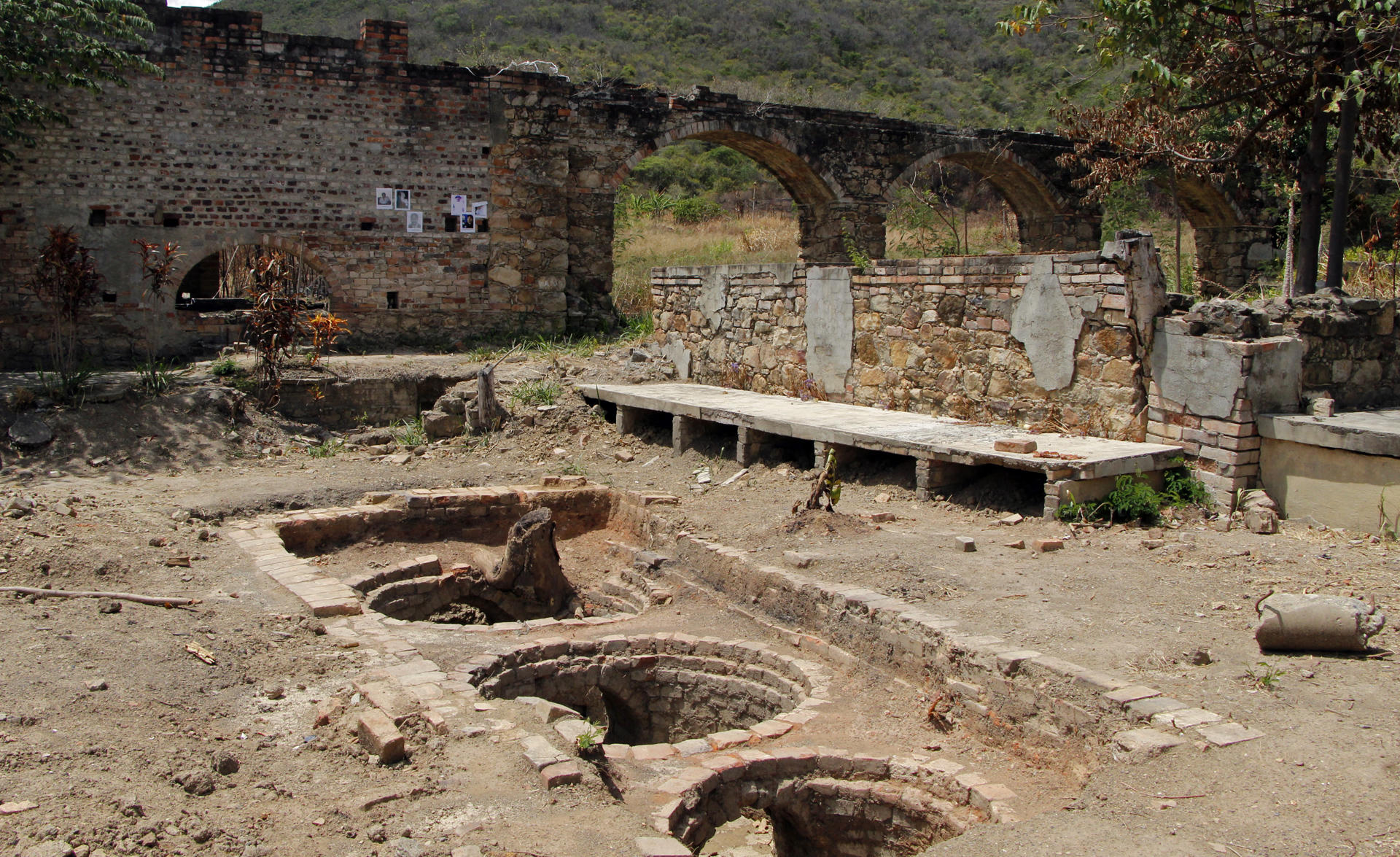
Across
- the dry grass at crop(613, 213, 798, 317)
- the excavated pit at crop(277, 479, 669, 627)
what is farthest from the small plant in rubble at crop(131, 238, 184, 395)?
the dry grass at crop(613, 213, 798, 317)

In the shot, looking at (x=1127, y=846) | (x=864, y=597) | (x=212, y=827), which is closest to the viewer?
(x=1127, y=846)

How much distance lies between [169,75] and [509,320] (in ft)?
17.5

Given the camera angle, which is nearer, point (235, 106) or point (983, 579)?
point (983, 579)

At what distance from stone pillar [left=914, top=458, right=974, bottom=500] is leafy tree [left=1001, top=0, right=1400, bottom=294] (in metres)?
3.98

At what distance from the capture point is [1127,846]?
342cm

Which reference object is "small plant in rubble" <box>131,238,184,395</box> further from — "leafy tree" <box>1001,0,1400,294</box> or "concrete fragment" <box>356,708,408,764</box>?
"leafy tree" <box>1001,0,1400,294</box>

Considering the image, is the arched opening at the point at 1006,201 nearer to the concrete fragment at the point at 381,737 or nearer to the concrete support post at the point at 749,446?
the concrete support post at the point at 749,446

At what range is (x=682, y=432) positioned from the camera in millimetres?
10086

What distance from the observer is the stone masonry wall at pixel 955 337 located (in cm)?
786

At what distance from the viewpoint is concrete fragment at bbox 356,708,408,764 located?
4.30 meters

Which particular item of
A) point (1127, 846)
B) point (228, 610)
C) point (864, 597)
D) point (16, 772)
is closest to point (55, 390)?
point (228, 610)

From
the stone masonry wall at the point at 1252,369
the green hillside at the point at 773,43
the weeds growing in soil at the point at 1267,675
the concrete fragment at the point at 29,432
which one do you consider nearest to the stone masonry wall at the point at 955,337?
the stone masonry wall at the point at 1252,369

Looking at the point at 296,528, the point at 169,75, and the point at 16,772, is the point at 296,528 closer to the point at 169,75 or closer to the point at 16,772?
the point at 16,772

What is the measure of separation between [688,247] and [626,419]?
35.8 ft
